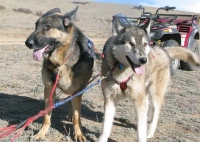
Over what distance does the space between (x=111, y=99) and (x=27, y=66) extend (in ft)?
19.7

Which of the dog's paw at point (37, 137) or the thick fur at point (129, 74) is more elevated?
the thick fur at point (129, 74)

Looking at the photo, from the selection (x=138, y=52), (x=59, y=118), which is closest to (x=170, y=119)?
(x=59, y=118)

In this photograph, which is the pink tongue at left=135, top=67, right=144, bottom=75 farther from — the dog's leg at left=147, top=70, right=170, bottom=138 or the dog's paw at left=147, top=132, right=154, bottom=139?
the dog's paw at left=147, top=132, right=154, bottom=139

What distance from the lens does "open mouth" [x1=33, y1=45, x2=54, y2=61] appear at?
407 centimetres

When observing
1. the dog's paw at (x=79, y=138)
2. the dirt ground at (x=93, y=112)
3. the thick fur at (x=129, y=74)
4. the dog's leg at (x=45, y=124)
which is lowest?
the dirt ground at (x=93, y=112)

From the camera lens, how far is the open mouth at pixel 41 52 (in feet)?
13.4

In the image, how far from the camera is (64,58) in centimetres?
438

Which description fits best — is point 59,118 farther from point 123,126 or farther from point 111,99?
point 111,99

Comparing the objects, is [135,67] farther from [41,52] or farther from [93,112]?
[93,112]

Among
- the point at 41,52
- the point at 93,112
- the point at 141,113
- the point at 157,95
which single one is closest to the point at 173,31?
the point at 93,112

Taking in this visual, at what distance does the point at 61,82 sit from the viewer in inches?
172

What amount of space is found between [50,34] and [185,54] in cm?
262

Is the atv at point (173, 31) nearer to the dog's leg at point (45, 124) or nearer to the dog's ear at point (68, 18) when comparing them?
the dog's ear at point (68, 18)

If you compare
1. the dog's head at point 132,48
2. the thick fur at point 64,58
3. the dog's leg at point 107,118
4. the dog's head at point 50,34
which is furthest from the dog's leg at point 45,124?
the dog's head at point 132,48
